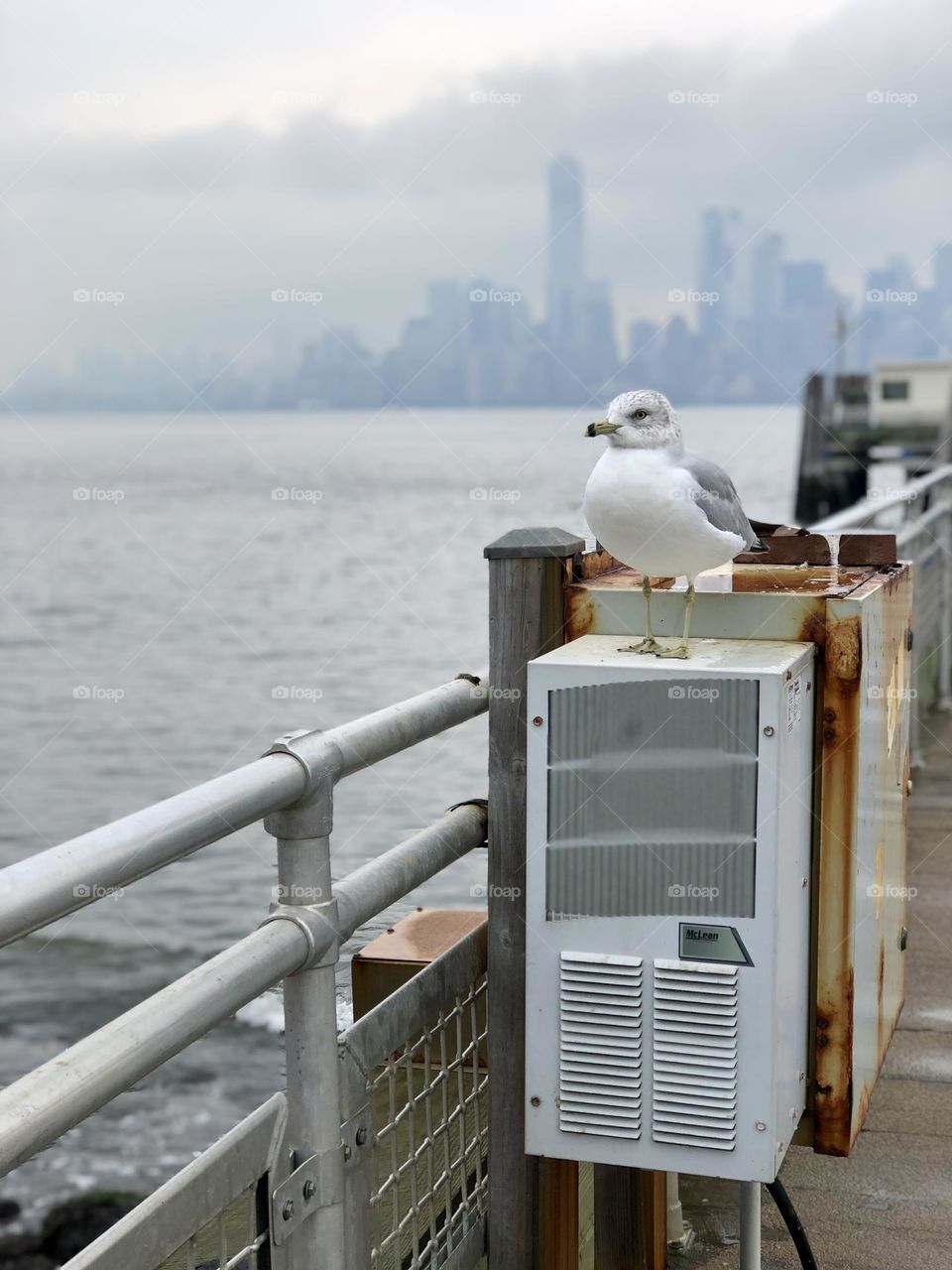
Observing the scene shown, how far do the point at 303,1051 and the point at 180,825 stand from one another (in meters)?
0.51

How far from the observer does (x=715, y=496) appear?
275 cm

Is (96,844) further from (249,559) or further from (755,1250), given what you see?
(249,559)

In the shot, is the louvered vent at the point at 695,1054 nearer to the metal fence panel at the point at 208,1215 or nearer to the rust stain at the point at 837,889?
the rust stain at the point at 837,889

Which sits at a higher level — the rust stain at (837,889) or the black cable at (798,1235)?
the rust stain at (837,889)

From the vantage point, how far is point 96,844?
176 cm

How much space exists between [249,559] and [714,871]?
43768 mm

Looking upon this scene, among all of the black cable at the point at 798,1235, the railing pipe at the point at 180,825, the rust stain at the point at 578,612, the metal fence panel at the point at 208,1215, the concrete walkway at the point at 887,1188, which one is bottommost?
the concrete walkway at the point at 887,1188

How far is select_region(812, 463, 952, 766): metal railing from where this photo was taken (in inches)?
305

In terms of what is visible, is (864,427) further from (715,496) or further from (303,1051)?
(303,1051)

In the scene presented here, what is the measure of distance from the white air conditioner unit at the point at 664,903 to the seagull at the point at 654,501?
18 cm

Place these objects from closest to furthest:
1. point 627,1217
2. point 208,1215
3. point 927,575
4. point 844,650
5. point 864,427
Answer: point 208,1215
point 844,650
point 627,1217
point 927,575
point 864,427

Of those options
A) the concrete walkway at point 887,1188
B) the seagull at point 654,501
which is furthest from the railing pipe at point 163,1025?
the concrete walkway at point 887,1188

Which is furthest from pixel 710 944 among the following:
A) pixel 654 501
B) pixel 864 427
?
pixel 864 427

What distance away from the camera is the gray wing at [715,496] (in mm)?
2719
